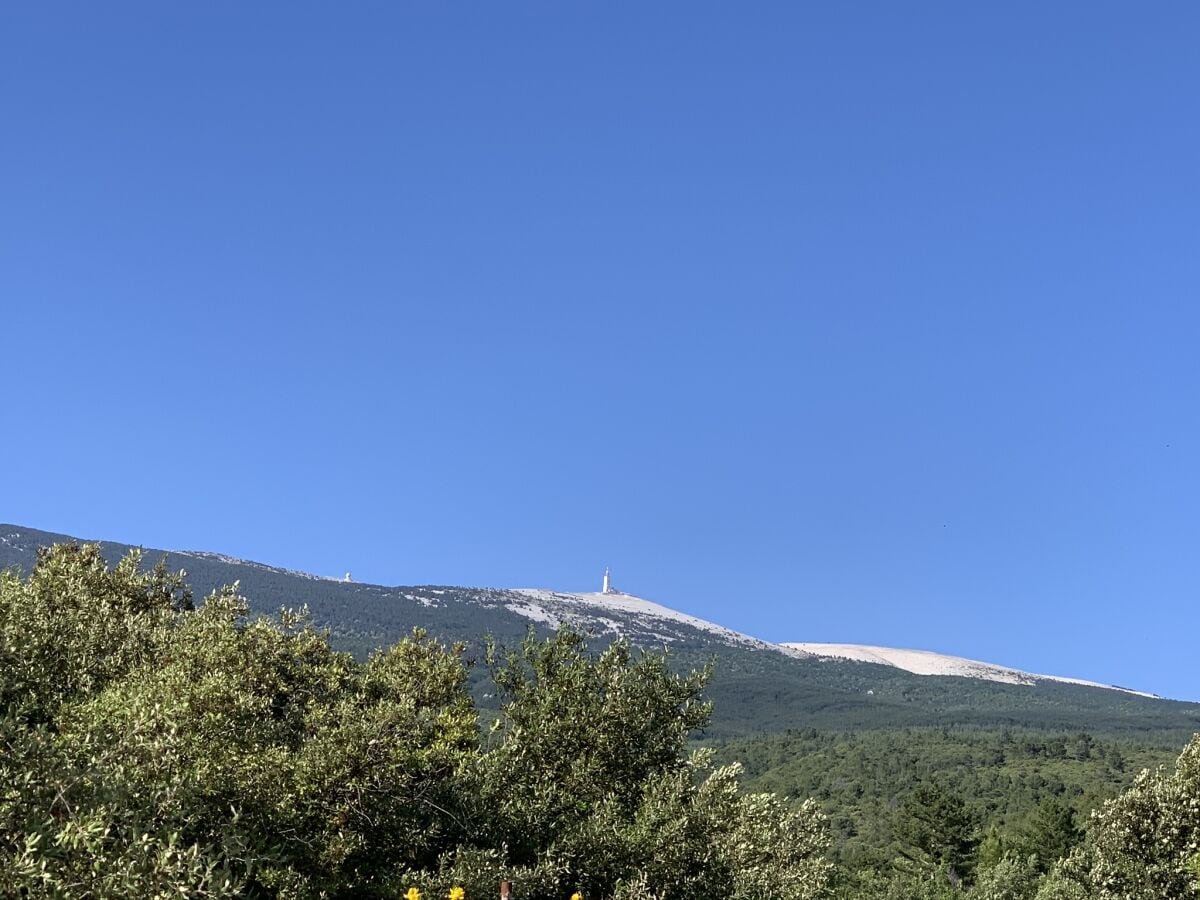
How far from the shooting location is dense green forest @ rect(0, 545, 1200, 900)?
12.9 meters

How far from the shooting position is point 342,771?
2073 centimetres

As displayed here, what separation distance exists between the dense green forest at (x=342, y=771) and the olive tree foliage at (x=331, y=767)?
6 centimetres

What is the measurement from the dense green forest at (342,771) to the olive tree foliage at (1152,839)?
0.10 m

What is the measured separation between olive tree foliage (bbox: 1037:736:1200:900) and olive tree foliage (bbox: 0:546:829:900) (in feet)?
→ 48.0

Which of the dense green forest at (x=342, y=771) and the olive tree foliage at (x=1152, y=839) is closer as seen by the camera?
the dense green forest at (x=342, y=771)

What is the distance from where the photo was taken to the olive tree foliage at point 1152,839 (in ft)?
121

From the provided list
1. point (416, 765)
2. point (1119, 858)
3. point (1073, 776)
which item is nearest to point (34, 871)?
point (416, 765)

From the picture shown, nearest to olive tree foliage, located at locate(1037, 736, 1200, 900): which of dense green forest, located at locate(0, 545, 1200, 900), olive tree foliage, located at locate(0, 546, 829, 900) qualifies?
dense green forest, located at locate(0, 545, 1200, 900)

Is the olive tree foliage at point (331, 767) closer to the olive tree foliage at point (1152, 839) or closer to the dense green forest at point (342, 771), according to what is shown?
the dense green forest at point (342, 771)

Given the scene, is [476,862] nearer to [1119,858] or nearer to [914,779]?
[1119,858]

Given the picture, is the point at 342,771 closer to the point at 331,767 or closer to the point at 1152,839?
the point at 331,767

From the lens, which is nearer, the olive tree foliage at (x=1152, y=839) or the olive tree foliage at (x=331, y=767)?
the olive tree foliage at (x=331, y=767)

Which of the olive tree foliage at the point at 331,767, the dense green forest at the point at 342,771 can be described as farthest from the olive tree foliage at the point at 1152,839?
the olive tree foliage at the point at 331,767

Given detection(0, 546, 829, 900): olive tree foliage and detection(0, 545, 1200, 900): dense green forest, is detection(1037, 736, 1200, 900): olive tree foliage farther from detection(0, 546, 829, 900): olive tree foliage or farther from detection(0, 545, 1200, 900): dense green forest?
detection(0, 546, 829, 900): olive tree foliage
